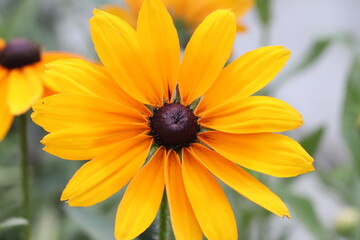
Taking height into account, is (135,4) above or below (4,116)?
above

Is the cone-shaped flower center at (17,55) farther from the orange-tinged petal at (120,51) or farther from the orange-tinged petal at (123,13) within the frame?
the orange-tinged petal at (120,51)

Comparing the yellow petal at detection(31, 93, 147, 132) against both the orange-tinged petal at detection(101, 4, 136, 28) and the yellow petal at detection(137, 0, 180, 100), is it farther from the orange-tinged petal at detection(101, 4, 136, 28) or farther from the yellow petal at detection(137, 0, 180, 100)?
the orange-tinged petal at detection(101, 4, 136, 28)

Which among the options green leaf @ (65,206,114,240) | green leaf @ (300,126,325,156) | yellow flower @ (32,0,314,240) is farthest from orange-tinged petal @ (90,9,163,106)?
green leaf @ (300,126,325,156)

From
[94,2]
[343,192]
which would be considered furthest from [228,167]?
[94,2]

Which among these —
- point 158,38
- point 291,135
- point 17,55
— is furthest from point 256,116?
point 291,135

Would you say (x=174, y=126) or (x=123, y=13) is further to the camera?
(x=123, y=13)

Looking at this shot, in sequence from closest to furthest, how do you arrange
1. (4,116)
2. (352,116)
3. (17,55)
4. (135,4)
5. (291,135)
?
(4,116) → (17,55) → (352,116) → (135,4) → (291,135)

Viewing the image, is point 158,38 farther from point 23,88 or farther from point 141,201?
point 23,88

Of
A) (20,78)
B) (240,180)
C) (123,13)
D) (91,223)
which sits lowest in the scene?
(91,223)
